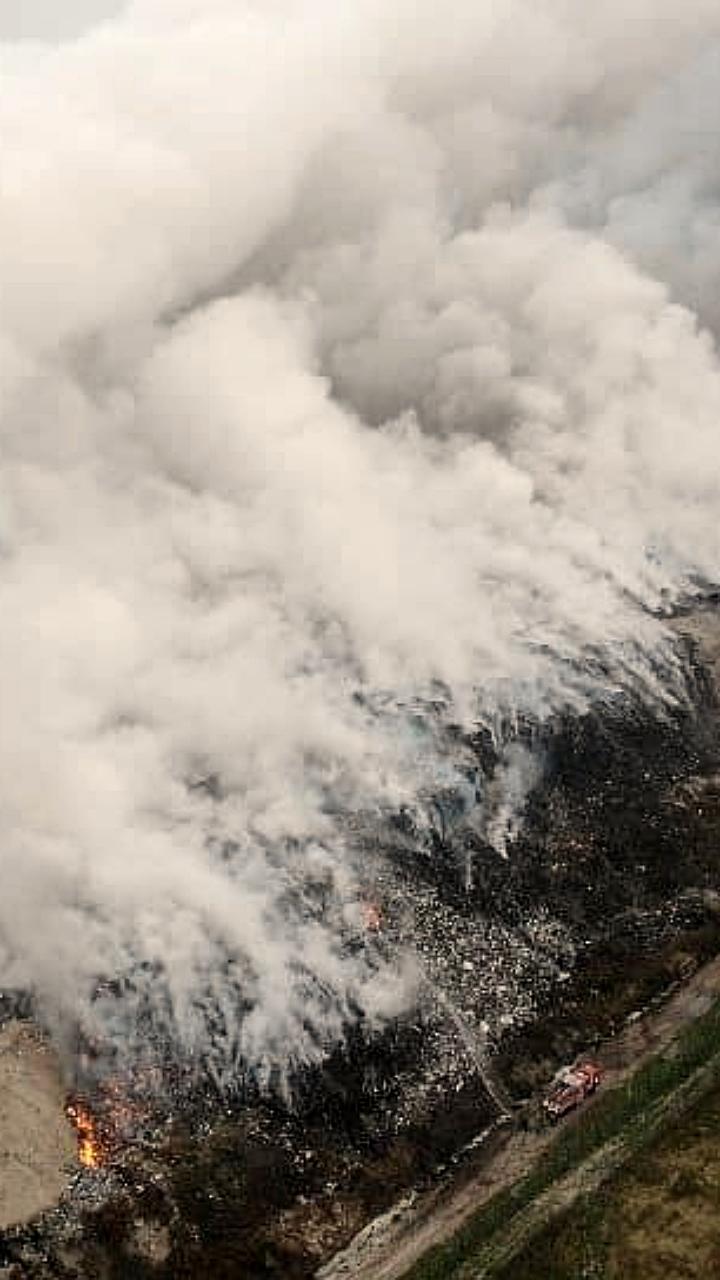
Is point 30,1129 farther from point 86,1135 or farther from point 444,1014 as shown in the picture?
point 444,1014

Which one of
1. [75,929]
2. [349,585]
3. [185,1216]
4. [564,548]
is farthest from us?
[564,548]

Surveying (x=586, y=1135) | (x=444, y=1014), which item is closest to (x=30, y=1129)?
(x=444, y=1014)

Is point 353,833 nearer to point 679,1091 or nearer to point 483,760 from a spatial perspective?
point 483,760

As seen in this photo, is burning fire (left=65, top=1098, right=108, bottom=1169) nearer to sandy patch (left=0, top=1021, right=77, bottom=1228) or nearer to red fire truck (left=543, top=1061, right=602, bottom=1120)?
sandy patch (left=0, top=1021, right=77, bottom=1228)

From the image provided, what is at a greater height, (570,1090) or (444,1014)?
(444,1014)

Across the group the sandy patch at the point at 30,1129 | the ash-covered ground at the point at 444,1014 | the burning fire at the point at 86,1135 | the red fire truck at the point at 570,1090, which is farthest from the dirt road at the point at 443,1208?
the sandy patch at the point at 30,1129

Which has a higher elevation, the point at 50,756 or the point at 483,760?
the point at 50,756

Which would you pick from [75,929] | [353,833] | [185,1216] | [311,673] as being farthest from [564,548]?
[185,1216]
